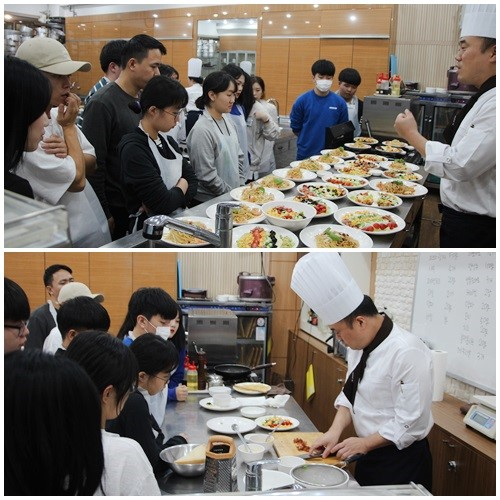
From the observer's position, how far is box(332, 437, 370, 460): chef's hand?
1.71m

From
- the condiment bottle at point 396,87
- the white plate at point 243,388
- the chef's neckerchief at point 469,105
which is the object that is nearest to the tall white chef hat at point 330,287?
the chef's neckerchief at point 469,105

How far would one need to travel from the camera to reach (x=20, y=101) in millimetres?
1221

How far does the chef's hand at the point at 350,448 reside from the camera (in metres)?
1.71

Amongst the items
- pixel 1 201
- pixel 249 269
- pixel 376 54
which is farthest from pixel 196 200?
pixel 376 54

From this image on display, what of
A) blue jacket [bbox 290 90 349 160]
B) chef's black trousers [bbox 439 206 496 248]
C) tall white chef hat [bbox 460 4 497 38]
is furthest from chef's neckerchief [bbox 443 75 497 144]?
blue jacket [bbox 290 90 349 160]

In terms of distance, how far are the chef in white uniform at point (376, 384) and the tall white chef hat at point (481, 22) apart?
93 cm

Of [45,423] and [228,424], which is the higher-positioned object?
[45,423]

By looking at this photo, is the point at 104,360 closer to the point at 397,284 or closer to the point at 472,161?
the point at 472,161

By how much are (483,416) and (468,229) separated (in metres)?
0.78

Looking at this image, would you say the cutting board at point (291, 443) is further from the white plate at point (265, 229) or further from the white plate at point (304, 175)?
the white plate at point (304, 175)

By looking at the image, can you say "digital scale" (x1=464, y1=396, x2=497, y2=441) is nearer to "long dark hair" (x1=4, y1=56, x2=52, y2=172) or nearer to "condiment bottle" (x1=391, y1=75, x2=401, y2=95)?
"long dark hair" (x1=4, y1=56, x2=52, y2=172)

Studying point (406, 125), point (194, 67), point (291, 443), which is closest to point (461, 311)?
point (406, 125)

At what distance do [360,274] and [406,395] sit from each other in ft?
8.11

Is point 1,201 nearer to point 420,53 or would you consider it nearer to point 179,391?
point 179,391
